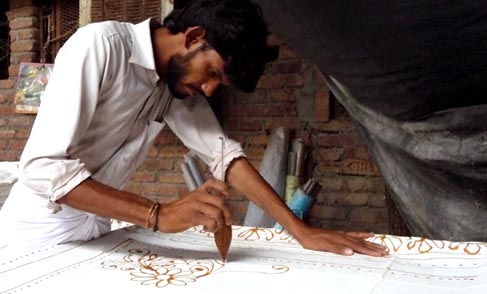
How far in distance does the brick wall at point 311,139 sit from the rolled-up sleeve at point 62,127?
162 centimetres

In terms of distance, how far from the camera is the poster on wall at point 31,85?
2992mm

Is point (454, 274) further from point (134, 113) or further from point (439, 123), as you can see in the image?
point (134, 113)

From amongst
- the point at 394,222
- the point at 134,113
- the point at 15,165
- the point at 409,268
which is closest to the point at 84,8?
the point at 15,165

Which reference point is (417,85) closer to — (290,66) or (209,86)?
(209,86)

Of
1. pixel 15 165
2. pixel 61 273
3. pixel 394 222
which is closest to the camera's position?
pixel 61 273

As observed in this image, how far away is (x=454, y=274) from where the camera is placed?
955 millimetres

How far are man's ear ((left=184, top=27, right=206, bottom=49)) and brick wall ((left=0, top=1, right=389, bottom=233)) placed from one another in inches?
55.4

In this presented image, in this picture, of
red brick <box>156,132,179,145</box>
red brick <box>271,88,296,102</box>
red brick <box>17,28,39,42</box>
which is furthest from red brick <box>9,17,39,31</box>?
red brick <box>271,88,296,102</box>

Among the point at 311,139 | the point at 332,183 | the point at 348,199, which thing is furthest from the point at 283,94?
the point at 348,199

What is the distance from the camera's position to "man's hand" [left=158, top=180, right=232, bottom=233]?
971 mm

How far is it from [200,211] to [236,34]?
0.38 meters

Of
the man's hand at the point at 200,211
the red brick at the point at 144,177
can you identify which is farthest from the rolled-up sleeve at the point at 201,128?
the red brick at the point at 144,177

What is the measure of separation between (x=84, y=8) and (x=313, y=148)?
1356mm

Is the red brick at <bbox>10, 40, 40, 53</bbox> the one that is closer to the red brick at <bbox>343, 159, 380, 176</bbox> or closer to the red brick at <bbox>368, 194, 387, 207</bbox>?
the red brick at <bbox>343, 159, 380, 176</bbox>
